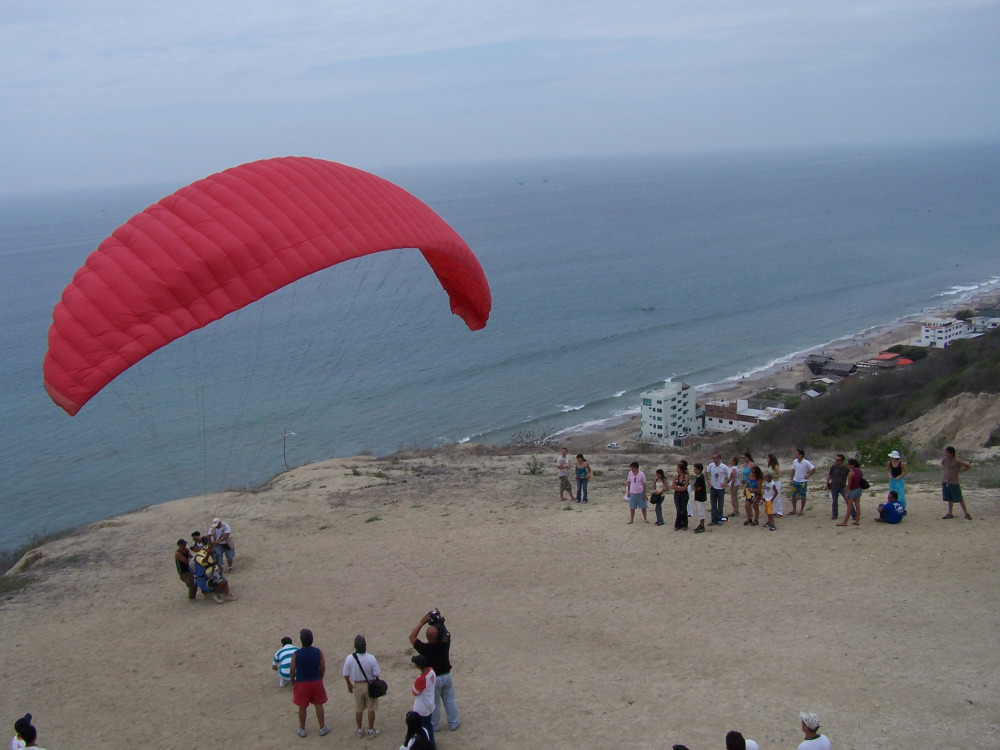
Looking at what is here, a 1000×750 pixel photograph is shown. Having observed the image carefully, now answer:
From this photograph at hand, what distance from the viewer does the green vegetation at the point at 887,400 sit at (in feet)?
61.4

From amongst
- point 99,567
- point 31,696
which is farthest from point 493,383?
point 31,696

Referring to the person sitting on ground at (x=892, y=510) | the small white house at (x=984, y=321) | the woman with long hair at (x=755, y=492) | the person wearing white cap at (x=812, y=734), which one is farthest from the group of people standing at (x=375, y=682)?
the small white house at (x=984, y=321)

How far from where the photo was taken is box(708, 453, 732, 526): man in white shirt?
10648 millimetres

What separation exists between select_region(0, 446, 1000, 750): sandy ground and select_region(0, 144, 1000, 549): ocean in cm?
366

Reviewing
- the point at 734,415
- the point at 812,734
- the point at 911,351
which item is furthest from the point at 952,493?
the point at 911,351

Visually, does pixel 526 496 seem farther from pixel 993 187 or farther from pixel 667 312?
pixel 993 187

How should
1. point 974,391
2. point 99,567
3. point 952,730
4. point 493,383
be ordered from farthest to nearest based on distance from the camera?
point 493,383 → point 974,391 → point 99,567 → point 952,730

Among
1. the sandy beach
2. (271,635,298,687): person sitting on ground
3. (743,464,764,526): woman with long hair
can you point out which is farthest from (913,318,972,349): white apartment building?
(271,635,298,687): person sitting on ground

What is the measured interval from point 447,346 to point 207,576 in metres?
38.3

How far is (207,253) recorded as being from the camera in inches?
293

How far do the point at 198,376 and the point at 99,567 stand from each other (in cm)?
3312

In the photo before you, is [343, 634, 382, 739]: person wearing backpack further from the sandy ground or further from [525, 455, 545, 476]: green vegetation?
[525, 455, 545, 476]: green vegetation

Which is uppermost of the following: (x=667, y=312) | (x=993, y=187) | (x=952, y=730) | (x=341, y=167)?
(x=993, y=187)

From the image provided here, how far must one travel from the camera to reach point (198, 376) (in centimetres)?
4294
